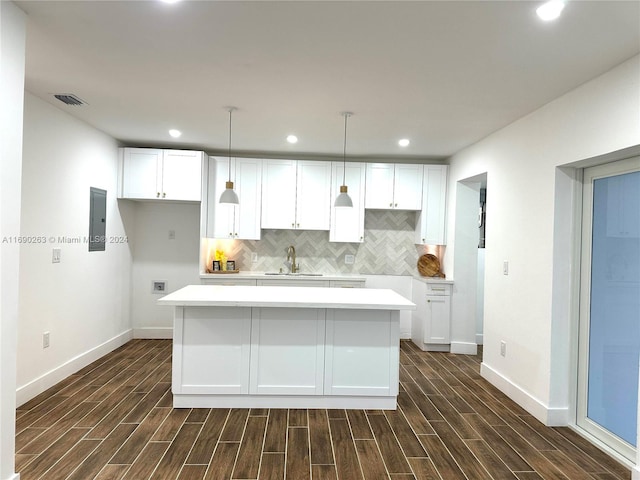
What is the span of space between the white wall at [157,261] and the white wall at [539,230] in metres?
3.82

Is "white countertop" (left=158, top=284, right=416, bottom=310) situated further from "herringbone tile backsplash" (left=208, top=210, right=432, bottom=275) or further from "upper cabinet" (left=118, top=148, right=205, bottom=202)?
"herringbone tile backsplash" (left=208, top=210, right=432, bottom=275)

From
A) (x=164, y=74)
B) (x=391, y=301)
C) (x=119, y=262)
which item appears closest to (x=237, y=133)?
(x=164, y=74)

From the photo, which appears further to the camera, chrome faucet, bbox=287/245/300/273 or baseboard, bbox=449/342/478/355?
chrome faucet, bbox=287/245/300/273

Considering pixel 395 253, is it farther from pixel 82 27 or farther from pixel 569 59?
pixel 82 27

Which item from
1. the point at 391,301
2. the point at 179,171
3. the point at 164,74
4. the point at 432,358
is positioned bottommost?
the point at 432,358

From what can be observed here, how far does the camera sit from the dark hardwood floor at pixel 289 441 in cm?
255

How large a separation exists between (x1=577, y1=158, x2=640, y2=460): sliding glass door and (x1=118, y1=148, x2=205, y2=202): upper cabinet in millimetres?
4195

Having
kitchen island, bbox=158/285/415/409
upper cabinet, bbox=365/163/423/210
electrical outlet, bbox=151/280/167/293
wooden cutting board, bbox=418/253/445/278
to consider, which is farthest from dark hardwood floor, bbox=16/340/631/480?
upper cabinet, bbox=365/163/423/210

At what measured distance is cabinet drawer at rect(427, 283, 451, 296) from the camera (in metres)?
5.42

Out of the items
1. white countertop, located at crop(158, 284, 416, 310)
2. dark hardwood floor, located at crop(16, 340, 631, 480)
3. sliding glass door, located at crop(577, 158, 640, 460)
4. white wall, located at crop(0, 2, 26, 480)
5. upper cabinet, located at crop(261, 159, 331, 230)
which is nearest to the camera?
white wall, located at crop(0, 2, 26, 480)

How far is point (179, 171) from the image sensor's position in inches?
207

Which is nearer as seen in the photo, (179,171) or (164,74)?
(164,74)

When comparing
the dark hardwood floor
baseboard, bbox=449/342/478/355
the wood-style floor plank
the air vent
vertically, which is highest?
the air vent

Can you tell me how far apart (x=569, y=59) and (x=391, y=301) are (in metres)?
2.05
